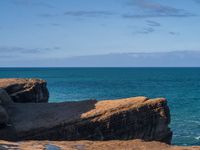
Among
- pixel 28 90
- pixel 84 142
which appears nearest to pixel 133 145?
pixel 84 142

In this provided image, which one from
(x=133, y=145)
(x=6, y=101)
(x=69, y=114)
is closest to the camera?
Result: (x=133, y=145)

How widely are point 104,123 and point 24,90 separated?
11.4 meters

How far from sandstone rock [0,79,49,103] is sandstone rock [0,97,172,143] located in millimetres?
7165

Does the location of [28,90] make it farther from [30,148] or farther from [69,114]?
[30,148]

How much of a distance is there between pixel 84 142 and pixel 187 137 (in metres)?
17.4

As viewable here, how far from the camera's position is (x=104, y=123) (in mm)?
27578

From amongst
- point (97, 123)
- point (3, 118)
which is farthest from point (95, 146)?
point (3, 118)

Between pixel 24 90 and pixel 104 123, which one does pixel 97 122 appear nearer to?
pixel 104 123

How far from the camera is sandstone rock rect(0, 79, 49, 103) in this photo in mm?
36125

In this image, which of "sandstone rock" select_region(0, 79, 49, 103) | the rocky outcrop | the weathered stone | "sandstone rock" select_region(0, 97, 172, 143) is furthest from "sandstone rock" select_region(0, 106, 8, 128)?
"sandstone rock" select_region(0, 79, 49, 103)

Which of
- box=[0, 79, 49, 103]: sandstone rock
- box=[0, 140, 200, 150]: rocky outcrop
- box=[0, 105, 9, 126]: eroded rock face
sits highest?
box=[0, 79, 49, 103]: sandstone rock

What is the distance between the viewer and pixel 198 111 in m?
59.6

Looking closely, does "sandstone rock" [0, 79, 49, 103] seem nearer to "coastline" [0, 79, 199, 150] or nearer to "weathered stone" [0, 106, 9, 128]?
"coastline" [0, 79, 199, 150]

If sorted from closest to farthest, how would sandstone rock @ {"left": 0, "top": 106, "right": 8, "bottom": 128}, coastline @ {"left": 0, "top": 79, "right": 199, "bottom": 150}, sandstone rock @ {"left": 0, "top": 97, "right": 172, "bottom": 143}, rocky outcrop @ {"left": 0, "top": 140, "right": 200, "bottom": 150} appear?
rocky outcrop @ {"left": 0, "top": 140, "right": 200, "bottom": 150} < sandstone rock @ {"left": 0, "top": 106, "right": 8, "bottom": 128} < coastline @ {"left": 0, "top": 79, "right": 199, "bottom": 150} < sandstone rock @ {"left": 0, "top": 97, "right": 172, "bottom": 143}
